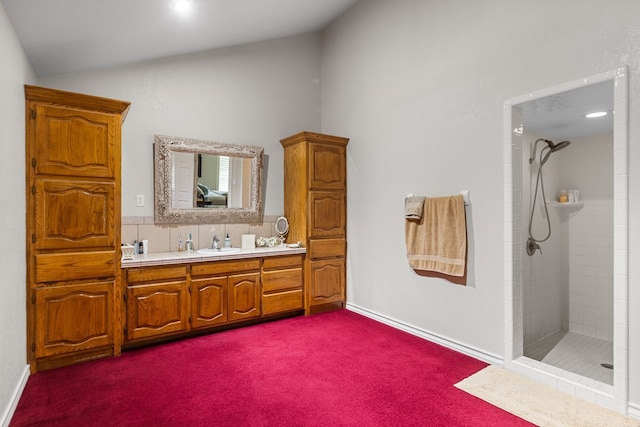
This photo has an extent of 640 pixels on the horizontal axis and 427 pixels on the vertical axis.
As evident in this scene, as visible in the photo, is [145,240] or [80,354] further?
[145,240]

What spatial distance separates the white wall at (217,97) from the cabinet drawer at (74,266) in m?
0.78

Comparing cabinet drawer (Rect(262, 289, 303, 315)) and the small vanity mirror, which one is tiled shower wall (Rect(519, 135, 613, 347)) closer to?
cabinet drawer (Rect(262, 289, 303, 315))

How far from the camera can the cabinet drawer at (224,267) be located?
3.25 m

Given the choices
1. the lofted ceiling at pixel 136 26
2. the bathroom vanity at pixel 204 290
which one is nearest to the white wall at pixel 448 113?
the bathroom vanity at pixel 204 290

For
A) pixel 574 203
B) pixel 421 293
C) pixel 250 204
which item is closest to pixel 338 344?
pixel 421 293

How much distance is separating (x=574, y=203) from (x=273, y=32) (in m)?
3.76

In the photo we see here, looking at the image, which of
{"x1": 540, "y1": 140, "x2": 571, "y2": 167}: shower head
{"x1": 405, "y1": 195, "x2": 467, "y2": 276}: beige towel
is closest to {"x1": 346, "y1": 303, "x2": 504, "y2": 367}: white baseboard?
{"x1": 405, "y1": 195, "x2": 467, "y2": 276}: beige towel

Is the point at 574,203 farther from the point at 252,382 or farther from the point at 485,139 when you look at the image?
the point at 252,382

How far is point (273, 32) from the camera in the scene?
413cm

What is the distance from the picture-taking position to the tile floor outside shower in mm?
2658

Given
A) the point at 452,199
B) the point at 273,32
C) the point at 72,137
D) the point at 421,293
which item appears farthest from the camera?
the point at 273,32

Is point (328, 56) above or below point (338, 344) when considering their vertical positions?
above

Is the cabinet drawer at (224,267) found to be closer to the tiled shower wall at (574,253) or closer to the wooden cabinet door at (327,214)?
the wooden cabinet door at (327,214)

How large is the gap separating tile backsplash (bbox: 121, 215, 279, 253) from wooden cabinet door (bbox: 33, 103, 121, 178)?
813mm
